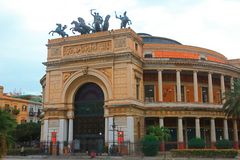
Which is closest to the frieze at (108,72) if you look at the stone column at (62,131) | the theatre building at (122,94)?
the theatre building at (122,94)

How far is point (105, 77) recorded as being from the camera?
4791 centimetres

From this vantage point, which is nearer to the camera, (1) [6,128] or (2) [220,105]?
(1) [6,128]

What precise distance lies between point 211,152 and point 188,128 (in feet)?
49.7

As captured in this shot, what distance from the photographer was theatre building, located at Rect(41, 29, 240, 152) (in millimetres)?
46844

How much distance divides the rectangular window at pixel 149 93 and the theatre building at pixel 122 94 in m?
0.06

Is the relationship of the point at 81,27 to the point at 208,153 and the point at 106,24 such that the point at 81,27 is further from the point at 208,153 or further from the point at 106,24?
the point at 208,153

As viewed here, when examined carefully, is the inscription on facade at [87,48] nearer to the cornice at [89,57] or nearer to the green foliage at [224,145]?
the cornice at [89,57]

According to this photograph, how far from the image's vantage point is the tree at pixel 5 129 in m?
19.0

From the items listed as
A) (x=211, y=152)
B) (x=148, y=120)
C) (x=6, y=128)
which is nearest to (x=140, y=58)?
(x=148, y=120)

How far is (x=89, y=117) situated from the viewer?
49.9 m

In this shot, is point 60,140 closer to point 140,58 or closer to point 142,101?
point 142,101

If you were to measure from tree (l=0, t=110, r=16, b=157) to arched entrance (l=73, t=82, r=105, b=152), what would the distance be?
27556mm

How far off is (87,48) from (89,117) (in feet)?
31.2

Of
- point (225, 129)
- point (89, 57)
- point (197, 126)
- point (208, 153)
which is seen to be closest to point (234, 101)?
point (197, 126)
